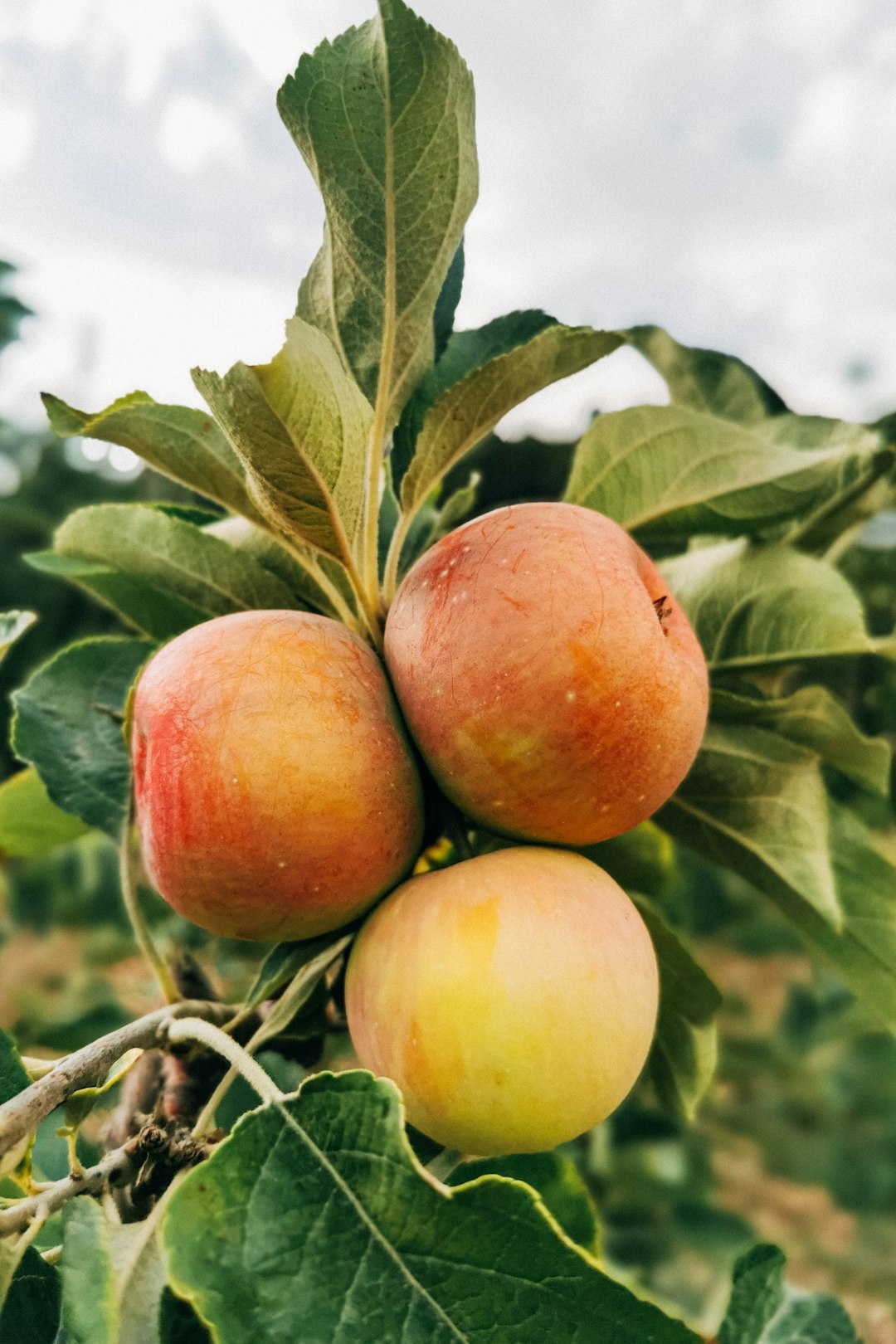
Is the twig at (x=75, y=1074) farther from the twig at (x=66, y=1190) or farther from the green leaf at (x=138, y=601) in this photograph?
the green leaf at (x=138, y=601)

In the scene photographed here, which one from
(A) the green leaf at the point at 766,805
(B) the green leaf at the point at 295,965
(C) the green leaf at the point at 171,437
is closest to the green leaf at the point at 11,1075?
(B) the green leaf at the point at 295,965

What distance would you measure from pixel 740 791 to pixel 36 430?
4.50 metres

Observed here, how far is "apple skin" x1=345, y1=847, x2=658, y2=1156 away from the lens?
50cm

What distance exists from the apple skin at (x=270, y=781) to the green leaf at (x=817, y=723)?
27cm

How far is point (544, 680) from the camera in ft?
1.74

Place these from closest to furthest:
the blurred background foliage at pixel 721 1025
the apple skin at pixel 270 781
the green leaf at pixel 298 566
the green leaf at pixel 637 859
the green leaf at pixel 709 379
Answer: the apple skin at pixel 270 781, the green leaf at pixel 298 566, the green leaf at pixel 637 859, the green leaf at pixel 709 379, the blurred background foliage at pixel 721 1025

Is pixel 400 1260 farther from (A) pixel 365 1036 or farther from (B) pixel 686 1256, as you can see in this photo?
(B) pixel 686 1256

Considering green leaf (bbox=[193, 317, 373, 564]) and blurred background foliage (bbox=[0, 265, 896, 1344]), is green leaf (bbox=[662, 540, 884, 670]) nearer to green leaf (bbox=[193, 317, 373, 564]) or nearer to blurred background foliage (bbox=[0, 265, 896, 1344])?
blurred background foliage (bbox=[0, 265, 896, 1344])

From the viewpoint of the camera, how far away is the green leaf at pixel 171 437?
1.84 feet

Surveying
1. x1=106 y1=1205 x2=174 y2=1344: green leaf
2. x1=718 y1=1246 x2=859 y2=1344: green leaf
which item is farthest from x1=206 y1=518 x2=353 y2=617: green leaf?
x1=718 y1=1246 x2=859 y2=1344: green leaf

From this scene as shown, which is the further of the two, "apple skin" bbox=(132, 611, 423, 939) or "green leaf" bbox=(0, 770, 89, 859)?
"green leaf" bbox=(0, 770, 89, 859)

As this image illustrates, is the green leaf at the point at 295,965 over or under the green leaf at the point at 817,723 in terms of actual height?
under

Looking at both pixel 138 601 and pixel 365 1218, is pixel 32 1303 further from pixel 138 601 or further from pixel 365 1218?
pixel 138 601

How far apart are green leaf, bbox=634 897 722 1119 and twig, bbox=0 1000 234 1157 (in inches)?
12.6
